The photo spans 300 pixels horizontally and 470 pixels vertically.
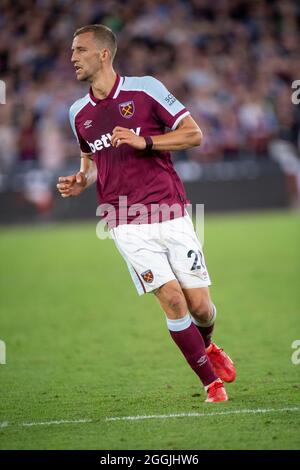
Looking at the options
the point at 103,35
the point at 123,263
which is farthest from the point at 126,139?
the point at 123,263

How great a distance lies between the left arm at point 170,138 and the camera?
19.6ft

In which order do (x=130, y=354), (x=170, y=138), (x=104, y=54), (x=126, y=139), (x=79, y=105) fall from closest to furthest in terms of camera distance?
1. (x=126, y=139)
2. (x=170, y=138)
3. (x=104, y=54)
4. (x=79, y=105)
5. (x=130, y=354)

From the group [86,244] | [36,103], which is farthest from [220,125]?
[86,244]

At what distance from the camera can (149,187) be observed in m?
6.39

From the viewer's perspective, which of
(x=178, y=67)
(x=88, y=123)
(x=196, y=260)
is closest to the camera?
(x=196, y=260)

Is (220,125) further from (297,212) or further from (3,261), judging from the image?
(3,261)

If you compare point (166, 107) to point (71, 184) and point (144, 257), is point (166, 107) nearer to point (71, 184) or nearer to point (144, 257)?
point (71, 184)

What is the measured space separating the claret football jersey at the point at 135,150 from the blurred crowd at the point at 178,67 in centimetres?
1373

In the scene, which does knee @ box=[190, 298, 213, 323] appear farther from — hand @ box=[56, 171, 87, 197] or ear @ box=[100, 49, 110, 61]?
ear @ box=[100, 49, 110, 61]

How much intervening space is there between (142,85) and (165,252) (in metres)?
1.16

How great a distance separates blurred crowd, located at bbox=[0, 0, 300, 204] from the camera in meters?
20.9

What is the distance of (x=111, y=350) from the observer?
28.1 ft

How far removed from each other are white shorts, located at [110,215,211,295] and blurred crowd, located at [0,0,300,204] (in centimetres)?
1396

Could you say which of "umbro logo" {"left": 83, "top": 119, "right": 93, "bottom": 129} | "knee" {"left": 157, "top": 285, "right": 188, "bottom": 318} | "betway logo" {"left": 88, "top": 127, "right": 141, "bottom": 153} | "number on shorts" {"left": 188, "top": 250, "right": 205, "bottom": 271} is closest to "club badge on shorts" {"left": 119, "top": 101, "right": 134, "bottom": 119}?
"betway logo" {"left": 88, "top": 127, "right": 141, "bottom": 153}
